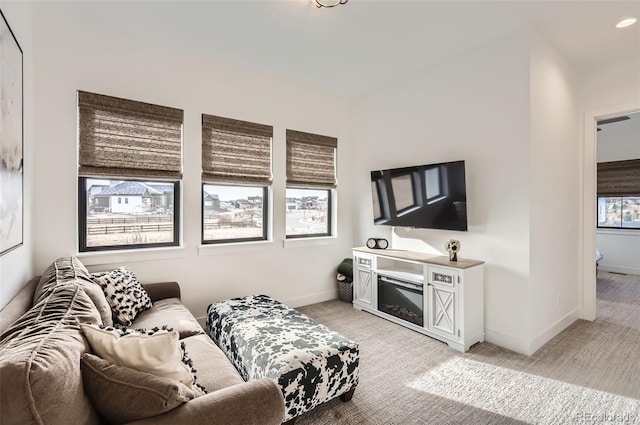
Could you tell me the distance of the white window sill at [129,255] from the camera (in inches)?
106

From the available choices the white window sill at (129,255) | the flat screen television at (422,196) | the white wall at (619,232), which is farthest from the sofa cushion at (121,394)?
the white wall at (619,232)

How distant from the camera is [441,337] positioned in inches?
115

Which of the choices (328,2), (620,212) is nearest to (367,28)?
(328,2)

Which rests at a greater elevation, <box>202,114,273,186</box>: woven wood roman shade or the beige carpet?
<box>202,114,273,186</box>: woven wood roman shade

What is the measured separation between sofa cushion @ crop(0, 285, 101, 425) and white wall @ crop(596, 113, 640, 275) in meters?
8.14

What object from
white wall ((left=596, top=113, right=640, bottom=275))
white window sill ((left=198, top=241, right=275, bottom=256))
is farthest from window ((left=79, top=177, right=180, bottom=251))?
white wall ((left=596, top=113, right=640, bottom=275))

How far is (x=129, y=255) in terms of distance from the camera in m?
2.86

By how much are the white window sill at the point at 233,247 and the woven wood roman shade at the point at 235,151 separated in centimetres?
72

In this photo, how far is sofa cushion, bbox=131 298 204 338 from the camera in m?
2.18

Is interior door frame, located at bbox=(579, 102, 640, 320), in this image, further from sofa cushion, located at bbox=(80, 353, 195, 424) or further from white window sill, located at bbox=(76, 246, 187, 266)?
white window sill, located at bbox=(76, 246, 187, 266)

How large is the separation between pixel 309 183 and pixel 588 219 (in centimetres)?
337

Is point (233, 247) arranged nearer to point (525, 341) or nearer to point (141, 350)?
point (141, 350)

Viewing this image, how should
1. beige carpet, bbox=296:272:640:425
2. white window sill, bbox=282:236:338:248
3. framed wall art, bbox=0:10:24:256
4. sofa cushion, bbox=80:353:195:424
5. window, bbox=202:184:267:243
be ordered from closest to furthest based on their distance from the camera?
1. sofa cushion, bbox=80:353:195:424
2. framed wall art, bbox=0:10:24:256
3. beige carpet, bbox=296:272:640:425
4. window, bbox=202:184:267:243
5. white window sill, bbox=282:236:338:248

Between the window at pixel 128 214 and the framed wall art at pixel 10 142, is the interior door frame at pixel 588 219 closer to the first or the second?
the window at pixel 128 214
